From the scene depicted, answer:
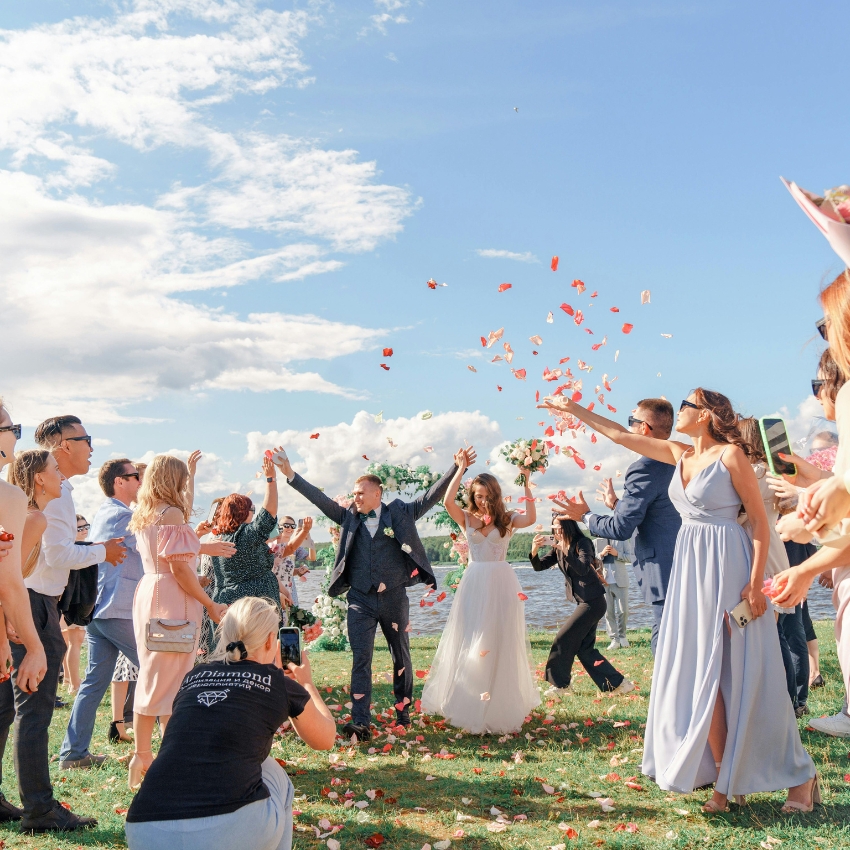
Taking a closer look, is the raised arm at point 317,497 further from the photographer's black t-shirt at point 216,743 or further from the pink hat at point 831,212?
the pink hat at point 831,212

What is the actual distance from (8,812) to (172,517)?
7.19 feet

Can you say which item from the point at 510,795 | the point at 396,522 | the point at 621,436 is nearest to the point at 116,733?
the point at 396,522

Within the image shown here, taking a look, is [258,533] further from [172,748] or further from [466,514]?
[172,748]

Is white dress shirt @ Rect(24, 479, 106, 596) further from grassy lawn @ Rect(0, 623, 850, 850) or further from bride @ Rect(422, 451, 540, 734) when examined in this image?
bride @ Rect(422, 451, 540, 734)

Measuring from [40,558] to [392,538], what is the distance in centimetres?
340

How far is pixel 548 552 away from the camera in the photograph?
10227 millimetres

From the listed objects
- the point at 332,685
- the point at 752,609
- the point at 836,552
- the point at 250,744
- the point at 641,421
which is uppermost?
the point at 641,421

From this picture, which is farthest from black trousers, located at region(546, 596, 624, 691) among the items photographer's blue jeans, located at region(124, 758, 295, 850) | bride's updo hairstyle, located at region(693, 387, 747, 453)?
photographer's blue jeans, located at region(124, 758, 295, 850)

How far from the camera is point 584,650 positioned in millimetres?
9578

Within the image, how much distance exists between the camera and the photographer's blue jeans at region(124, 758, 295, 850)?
3203mm

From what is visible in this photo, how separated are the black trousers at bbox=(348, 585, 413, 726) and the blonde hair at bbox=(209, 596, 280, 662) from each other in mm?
4108

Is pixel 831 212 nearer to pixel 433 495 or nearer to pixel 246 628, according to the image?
pixel 246 628

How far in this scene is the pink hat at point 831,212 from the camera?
8.66ft

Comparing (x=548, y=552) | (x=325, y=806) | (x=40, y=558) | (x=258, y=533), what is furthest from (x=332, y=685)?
(x=40, y=558)
